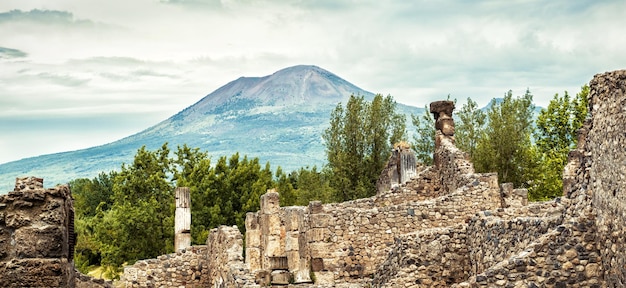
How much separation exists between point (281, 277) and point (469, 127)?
112 feet

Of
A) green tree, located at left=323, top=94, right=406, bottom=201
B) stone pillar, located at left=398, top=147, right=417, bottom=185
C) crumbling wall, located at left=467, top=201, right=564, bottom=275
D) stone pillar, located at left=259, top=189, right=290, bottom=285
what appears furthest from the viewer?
green tree, located at left=323, top=94, right=406, bottom=201

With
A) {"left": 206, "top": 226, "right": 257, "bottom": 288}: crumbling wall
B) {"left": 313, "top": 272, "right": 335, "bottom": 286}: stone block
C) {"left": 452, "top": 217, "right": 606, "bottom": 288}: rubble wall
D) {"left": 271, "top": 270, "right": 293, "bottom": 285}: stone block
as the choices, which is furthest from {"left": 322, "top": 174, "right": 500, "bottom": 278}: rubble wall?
{"left": 452, "top": 217, "right": 606, "bottom": 288}: rubble wall

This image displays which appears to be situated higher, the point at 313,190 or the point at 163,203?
the point at 313,190

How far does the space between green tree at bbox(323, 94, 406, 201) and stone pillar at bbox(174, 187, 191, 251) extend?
16871 mm

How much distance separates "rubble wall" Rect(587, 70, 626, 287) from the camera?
10.9 meters

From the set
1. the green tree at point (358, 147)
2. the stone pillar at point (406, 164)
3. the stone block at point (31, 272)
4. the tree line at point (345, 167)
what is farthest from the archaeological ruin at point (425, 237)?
the green tree at point (358, 147)

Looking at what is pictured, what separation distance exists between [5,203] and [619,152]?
7.13m

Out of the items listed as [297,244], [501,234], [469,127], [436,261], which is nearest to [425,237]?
[436,261]

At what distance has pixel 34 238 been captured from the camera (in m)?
8.17

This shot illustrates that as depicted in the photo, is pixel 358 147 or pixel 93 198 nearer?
pixel 358 147

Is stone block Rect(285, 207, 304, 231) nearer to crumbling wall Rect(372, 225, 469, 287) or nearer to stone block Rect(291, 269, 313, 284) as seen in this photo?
stone block Rect(291, 269, 313, 284)

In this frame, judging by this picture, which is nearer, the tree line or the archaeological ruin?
the archaeological ruin

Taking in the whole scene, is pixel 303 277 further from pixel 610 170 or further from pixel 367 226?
pixel 610 170

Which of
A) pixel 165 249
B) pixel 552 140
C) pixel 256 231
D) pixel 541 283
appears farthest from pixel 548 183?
pixel 541 283
